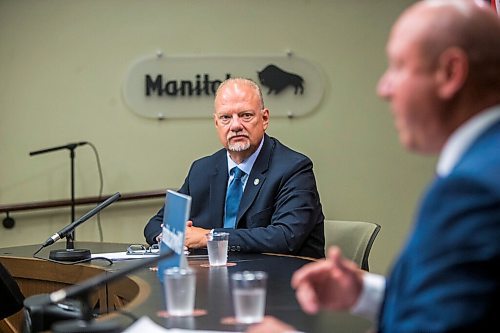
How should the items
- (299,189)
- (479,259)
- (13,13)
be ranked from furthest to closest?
(13,13), (299,189), (479,259)

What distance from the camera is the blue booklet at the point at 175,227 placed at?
7.02 feet

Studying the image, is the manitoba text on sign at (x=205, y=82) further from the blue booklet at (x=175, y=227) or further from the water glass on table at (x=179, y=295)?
the water glass on table at (x=179, y=295)

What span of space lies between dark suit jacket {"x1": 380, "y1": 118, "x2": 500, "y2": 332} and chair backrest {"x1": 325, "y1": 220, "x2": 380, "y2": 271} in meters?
2.22

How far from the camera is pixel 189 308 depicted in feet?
5.90

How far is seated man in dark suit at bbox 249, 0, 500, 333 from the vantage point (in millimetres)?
1093

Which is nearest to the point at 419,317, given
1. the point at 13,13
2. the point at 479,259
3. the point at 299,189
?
the point at 479,259

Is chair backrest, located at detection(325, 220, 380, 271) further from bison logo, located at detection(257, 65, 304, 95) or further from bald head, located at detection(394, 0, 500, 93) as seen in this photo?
bald head, located at detection(394, 0, 500, 93)

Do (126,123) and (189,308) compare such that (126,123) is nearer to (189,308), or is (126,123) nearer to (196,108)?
(196,108)

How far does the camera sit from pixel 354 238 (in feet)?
11.5

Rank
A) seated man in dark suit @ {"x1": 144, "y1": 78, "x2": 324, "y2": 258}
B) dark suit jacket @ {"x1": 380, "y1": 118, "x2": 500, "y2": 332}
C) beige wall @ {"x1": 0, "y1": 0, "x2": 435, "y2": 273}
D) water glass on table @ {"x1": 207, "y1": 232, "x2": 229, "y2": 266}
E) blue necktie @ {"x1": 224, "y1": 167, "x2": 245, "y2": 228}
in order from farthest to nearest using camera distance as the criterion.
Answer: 1. beige wall @ {"x1": 0, "y1": 0, "x2": 435, "y2": 273}
2. blue necktie @ {"x1": 224, "y1": 167, "x2": 245, "y2": 228}
3. seated man in dark suit @ {"x1": 144, "y1": 78, "x2": 324, "y2": 258}
4. water glass on table @ {"x1": 207, "y1": 232, "x2": 229, "y2": 266}
5. dark suit jacket @ {"x1": 380, "y1": 118, "x2": 500, "y2": 332}

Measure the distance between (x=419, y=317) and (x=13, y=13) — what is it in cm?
432

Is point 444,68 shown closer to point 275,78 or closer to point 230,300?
point 230,300

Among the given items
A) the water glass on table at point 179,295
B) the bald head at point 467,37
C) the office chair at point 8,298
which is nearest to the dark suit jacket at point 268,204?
the office chair at point 8,298

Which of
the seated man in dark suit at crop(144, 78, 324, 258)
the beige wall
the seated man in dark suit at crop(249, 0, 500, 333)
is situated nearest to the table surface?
the seated man in dark suit at crop(144, 78, 324, 258)
